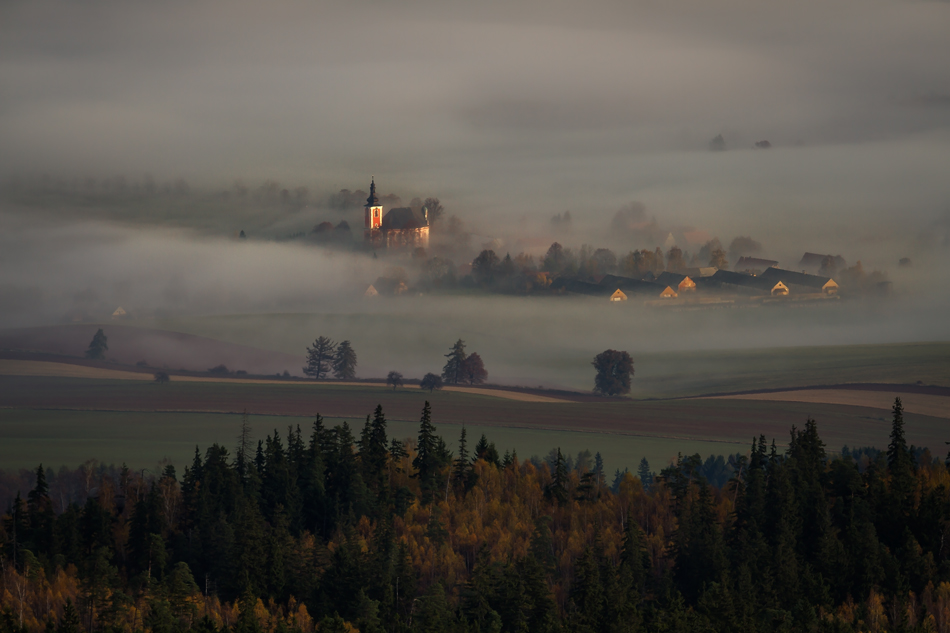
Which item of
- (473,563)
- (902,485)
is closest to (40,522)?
(473,563)

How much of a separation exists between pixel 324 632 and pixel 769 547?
235ft

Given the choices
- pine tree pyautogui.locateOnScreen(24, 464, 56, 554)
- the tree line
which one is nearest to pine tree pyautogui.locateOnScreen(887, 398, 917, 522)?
the tree line

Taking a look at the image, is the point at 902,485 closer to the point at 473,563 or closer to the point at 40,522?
the point at 473,563

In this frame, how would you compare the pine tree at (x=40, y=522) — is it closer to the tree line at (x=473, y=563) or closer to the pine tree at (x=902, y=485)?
the tree line at (x=473, y=563)

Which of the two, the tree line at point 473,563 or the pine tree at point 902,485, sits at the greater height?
the pine tree at point 902,485

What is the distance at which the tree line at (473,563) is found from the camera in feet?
541

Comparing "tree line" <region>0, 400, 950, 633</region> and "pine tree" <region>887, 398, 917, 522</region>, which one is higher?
"pine tree" <region>887, 398, 917, 522</region>

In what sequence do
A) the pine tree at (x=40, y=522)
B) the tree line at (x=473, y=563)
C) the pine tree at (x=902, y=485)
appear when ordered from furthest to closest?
1. the pine tree at (x=902, y=485)
2. the pine tree at (x=40, y=522)
3. the tree line at (x=473, y=563)

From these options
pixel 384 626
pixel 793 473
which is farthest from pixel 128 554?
pixel 793 473

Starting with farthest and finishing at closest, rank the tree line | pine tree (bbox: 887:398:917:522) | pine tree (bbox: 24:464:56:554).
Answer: pine tree (bbox: 887:398:917:522)
pine tree (bbox: 24:464:56:554)
the tree line

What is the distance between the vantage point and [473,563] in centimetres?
19288

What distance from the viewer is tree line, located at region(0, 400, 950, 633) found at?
16500cm

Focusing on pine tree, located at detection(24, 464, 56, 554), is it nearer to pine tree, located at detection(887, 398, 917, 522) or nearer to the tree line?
the tree line

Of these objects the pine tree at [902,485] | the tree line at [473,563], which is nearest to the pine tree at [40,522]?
the tree line at [473,563]
